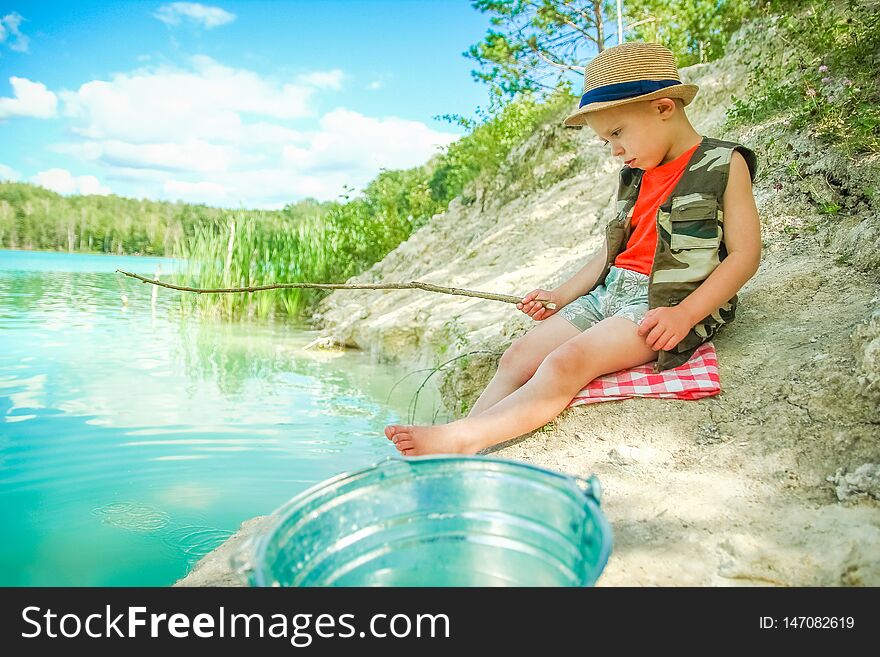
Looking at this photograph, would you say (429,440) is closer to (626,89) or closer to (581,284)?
(581,284)

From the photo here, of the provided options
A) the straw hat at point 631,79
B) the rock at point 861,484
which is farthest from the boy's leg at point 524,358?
the rock at point 861,484

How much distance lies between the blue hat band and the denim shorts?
1.82 feet

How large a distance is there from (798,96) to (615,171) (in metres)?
2.43

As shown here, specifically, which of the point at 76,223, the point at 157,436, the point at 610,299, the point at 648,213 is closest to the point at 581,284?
the point at 610,299

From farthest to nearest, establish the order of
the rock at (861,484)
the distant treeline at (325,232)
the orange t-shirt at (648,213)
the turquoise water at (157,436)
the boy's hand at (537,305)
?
the distant treeline at (325,232) → the boy's hand at (537,305) → the turquoise water at (157,436) → the orange t-shirt at (648,213) → the rock at (861,484)

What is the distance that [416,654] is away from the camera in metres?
1.06

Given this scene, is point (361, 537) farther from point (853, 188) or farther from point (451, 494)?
point (853, 188)

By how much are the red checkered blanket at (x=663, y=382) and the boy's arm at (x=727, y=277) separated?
4.7 inches

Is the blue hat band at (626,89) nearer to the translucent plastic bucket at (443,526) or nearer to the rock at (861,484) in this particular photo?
the rock at (861,484)

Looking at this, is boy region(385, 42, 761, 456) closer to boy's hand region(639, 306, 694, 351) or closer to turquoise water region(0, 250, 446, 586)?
boy's hand region(639, 306, 694, 351)

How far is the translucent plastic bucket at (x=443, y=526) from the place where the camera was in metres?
1.14

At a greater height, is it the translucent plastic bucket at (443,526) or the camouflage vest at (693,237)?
the camouflage vest at (693,237)

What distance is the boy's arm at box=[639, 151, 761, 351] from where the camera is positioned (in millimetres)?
1883

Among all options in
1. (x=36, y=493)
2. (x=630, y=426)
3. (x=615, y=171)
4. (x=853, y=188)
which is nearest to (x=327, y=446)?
(x=36, y=493)
